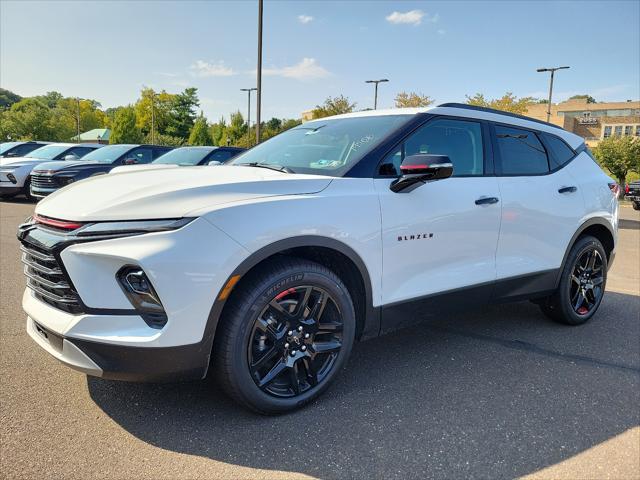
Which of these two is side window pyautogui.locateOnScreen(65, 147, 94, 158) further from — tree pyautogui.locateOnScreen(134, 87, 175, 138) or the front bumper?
→ tree pyautogui.locateOnScreen(134, 87, 175, 138)

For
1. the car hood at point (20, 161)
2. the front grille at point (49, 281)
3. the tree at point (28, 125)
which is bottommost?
the front grille at point (49, 281)

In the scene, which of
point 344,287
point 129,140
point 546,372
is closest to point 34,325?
point 344,287

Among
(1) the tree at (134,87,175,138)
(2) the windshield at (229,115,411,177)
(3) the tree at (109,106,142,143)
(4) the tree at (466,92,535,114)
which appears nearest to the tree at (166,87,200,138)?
(1) the tree at (134,87,175,138)

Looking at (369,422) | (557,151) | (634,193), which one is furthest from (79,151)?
(634,193)

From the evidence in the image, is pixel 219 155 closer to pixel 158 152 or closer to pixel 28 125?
pixel 158 152

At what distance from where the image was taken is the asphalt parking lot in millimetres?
2275

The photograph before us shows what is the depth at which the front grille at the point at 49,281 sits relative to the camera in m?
2.28

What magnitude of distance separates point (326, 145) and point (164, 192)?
4.44ft

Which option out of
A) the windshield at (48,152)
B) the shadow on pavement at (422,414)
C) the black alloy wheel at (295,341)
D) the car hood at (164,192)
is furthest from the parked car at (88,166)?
the black alloy wheel at (295,341)

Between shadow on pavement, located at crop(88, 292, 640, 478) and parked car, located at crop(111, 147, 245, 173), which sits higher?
parked car, located at crop(111, 147, 245, 173)

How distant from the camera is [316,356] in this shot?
2809 mm

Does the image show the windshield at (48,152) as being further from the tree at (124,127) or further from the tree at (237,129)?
the tree at (124,127)

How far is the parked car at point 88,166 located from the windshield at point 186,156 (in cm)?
83

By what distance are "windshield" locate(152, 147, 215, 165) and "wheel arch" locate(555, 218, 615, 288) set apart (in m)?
8.43
